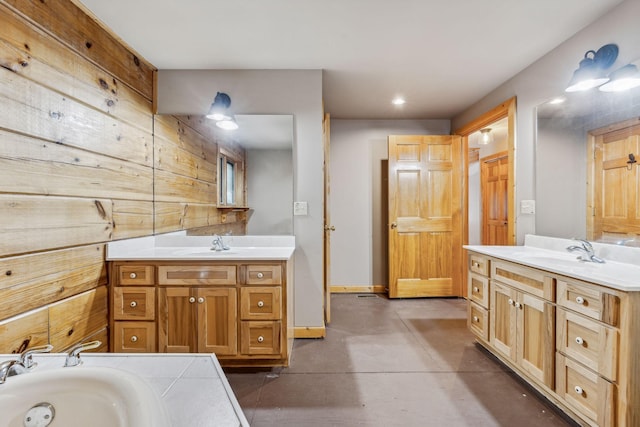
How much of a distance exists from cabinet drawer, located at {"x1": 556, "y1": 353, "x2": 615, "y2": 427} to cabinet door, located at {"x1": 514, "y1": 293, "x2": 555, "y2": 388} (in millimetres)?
61

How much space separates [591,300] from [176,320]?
2.43 meters

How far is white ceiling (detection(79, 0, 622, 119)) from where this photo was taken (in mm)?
1856

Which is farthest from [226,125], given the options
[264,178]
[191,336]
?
[191,336]

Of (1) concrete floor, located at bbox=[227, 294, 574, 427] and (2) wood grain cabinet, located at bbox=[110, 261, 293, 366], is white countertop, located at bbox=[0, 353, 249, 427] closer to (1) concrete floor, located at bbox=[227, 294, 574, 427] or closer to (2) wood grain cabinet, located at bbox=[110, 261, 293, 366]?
(1) concrete floor, located at bbox=[227, 294, 574, 427]

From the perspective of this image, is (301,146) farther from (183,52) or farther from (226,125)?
(183,52)

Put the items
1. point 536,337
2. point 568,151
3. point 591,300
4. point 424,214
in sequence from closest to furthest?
1. point 591,300
2. point 536,337
3. point 568,151
4. point 424,214

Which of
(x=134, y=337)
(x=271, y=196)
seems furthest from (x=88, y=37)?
(x=134, y=337)

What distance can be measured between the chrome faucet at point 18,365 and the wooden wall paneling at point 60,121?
1.16 m

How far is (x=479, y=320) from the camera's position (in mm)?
2410

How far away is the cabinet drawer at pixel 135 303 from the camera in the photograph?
2109mm

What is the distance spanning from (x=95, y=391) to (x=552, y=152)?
3.04 meters

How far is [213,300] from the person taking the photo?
2107 mm

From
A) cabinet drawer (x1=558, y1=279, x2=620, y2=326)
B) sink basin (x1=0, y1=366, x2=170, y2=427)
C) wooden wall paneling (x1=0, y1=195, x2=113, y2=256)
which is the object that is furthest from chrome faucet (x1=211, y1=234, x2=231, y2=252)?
cabinet drawer (x1=558, y1=279, x2=620, y2=326)

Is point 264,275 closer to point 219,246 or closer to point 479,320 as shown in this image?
point 219,246
